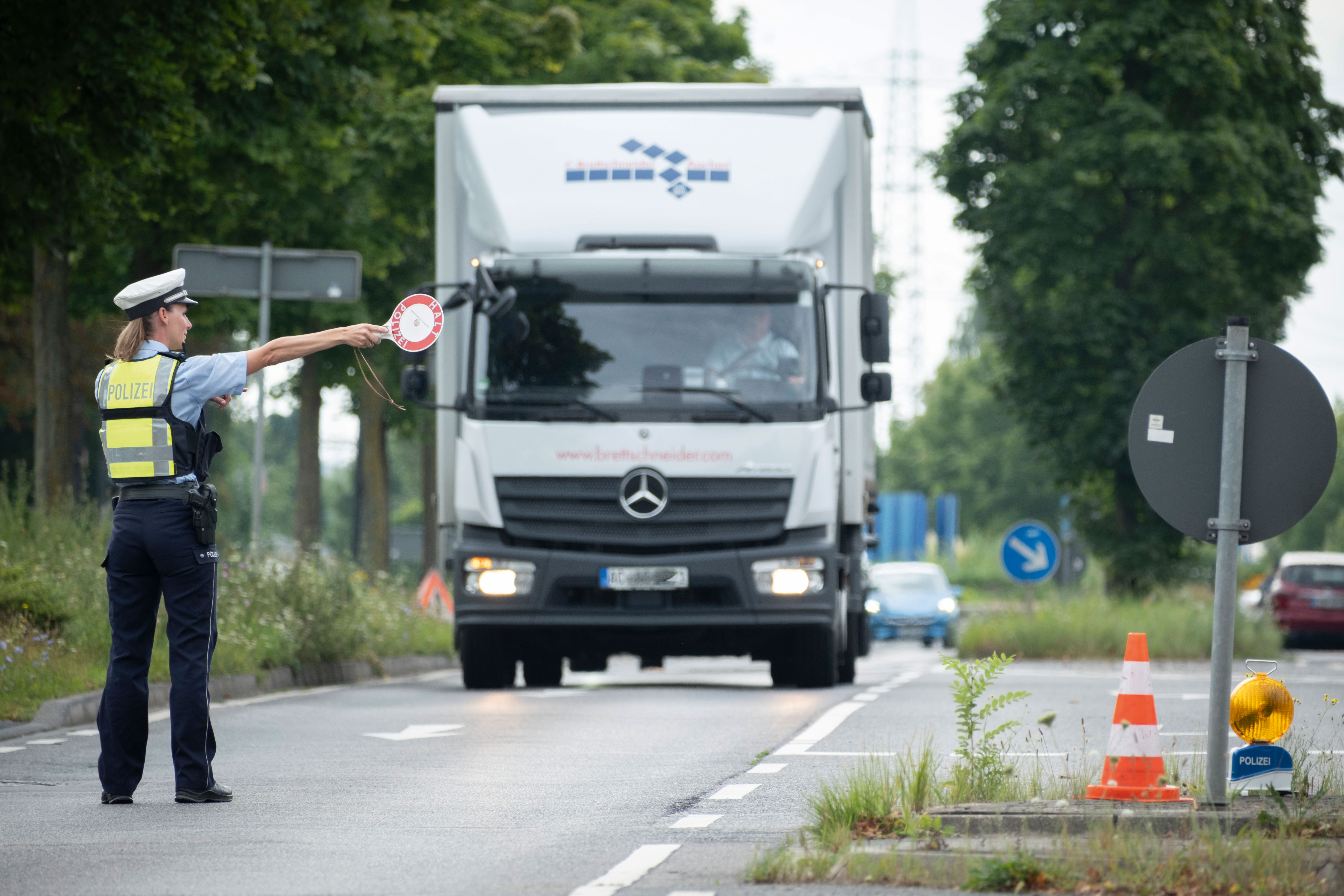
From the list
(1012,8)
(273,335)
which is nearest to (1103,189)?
(1012,8)

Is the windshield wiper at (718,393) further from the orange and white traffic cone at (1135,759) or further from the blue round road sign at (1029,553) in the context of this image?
the blue round road sign at (1029,553)

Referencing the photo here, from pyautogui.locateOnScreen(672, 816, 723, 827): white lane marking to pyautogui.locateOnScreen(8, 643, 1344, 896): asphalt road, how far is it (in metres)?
0.03

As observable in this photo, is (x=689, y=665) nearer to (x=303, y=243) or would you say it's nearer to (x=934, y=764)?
(x=303, y=243)

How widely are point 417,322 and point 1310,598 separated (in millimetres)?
25393

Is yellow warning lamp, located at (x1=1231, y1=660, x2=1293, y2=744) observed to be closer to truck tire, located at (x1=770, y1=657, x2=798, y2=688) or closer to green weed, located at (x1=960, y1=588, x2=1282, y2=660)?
truck tire, located at (x1=770, y1=657, x2=798, y2=688)

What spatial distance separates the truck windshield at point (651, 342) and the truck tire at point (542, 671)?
2.80 metres

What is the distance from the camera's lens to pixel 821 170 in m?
14.5

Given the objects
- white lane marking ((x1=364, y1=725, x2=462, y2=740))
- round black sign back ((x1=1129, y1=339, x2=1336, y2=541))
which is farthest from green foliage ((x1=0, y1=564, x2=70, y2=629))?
round black sign back ((x1=1129, y1=339, x2=1336, y2=541))

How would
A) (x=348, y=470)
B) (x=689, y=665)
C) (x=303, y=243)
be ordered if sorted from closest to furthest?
(x=303, y=243), (x=689, y=665), (x=348, y=470)

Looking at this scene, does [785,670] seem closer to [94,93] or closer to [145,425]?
[94,93]

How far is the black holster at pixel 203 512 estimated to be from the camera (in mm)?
7867

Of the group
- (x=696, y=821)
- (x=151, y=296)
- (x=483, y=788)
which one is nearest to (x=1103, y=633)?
(x=483, y=788)

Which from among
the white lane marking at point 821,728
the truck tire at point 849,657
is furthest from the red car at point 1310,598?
the white lane marking at point 821,728

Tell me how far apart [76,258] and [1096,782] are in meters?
14.9
